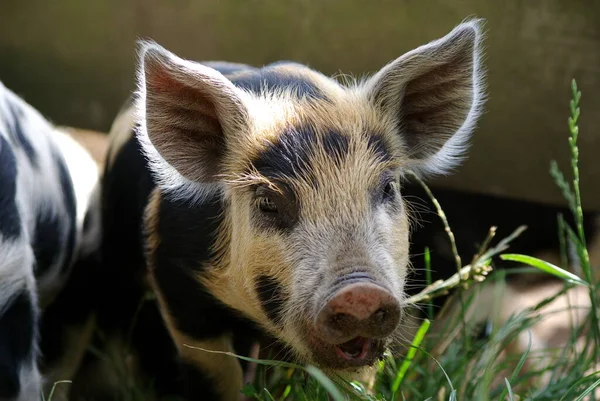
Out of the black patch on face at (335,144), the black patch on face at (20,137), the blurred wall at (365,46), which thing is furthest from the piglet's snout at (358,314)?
the blurred wall at (365,46)

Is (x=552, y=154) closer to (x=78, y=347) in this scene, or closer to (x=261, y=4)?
(x=261, y=4)

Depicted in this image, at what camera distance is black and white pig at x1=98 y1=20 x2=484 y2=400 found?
90.8 inches

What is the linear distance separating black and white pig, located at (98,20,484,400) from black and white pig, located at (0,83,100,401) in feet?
1.27

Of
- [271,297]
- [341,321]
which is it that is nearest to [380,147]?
[271,297]

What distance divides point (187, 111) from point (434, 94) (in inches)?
30.2

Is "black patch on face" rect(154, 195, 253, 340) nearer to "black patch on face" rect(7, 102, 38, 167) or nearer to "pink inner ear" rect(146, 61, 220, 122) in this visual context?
"pink inner ear" rect(146, 61, 220, 122)

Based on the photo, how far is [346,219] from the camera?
7.74 feet

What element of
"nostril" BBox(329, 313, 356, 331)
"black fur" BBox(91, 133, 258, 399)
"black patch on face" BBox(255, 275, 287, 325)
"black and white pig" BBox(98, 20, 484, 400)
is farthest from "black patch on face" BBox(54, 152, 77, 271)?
"nostril" BBox(329, 313, 356, 331)

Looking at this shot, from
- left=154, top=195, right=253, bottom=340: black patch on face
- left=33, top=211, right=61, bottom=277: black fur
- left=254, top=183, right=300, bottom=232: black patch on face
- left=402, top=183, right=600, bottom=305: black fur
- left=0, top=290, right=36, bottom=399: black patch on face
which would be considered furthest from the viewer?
left=402, top=183, right=600, bottom=305: black fur

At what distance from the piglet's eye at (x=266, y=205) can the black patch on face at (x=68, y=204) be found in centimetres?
114

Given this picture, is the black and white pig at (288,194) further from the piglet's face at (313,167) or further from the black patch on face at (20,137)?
the black patch on face at (20,137)

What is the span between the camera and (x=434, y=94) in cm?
273

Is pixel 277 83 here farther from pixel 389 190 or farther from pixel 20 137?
pixel 20 137

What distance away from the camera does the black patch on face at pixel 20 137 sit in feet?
10.2
